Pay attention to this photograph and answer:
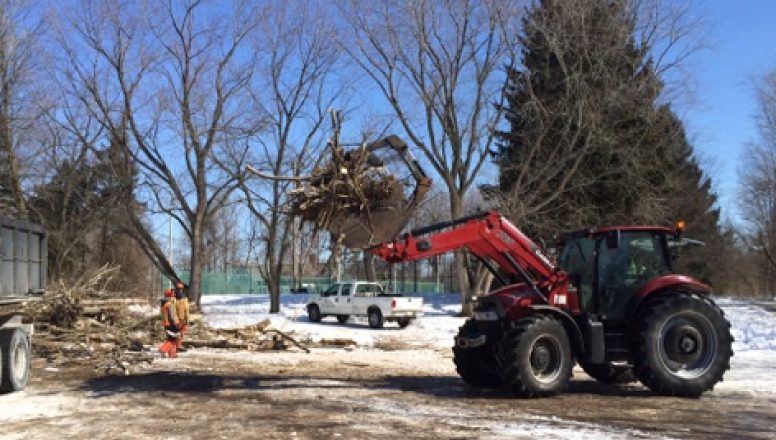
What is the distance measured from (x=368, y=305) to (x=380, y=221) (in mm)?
17377

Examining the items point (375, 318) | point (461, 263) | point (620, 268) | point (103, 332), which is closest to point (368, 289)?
point (375, 318)

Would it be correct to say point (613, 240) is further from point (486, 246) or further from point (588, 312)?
point (486, 246)

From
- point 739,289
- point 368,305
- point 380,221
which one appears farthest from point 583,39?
point 739,289

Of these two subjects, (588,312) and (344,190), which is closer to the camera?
(344,190)

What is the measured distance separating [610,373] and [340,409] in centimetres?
494

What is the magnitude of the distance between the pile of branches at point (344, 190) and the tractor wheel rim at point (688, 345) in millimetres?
4492

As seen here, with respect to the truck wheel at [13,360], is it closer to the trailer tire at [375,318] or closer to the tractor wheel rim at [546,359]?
the tractor wheel rim at [546,359]

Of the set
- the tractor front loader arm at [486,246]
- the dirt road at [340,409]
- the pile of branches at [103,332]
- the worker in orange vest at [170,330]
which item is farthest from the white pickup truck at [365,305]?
the tractor front loader arm at [486,246]

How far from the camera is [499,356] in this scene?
11008 millimetres

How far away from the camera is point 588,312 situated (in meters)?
11.6

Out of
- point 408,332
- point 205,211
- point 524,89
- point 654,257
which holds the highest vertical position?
point 524,89

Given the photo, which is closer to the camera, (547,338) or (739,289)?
(547,338)

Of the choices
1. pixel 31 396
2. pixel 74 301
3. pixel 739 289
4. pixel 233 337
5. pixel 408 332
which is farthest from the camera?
pixel 739 289

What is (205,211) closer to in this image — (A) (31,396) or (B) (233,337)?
(B) (233,337)
